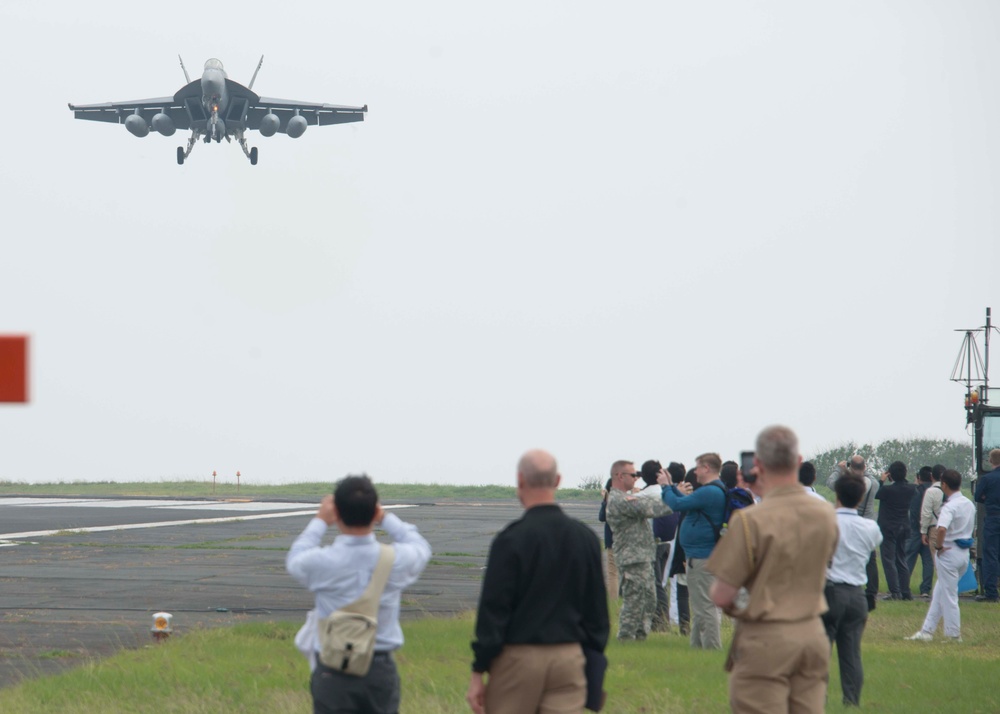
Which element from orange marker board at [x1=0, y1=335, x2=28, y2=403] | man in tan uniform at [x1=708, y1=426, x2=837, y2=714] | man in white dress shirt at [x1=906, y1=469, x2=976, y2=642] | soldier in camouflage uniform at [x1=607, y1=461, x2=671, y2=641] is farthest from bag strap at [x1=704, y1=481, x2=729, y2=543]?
orange marker board at [x1=0, y1=335, x2=28, y2=403]

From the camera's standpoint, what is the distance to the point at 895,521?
1675cm

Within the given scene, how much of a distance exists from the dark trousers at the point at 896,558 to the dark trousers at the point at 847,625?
7.96 meters

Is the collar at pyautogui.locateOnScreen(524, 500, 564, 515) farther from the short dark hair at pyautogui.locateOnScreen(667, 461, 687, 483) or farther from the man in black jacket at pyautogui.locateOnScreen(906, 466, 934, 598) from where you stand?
the man in black jacket at pyautogui.locateOnScreen(906, 466, 934, 598)

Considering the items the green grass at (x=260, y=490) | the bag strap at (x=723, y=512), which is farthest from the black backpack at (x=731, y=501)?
the green grass at (x=260, y=490)

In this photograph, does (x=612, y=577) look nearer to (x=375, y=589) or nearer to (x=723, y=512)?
(x=723, y=512)

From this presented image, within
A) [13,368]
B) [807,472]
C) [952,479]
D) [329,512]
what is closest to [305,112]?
[952,479]

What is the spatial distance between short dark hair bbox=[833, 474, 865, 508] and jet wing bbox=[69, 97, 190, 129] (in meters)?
39.5

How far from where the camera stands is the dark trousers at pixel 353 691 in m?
5.33

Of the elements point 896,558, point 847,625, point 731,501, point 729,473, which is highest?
point 729,473

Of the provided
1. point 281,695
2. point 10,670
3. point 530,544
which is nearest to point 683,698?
point 281,695

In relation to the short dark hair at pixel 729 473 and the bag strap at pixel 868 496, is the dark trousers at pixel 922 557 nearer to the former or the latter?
the bag strap at pixel 868 496

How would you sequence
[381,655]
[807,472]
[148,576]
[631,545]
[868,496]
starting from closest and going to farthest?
1. [381,655]
2. [807,472]
3. [631,545]
4. [868,496]
5. [148,576]

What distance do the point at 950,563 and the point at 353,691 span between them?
9.99 meters

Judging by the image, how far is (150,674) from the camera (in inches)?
387
